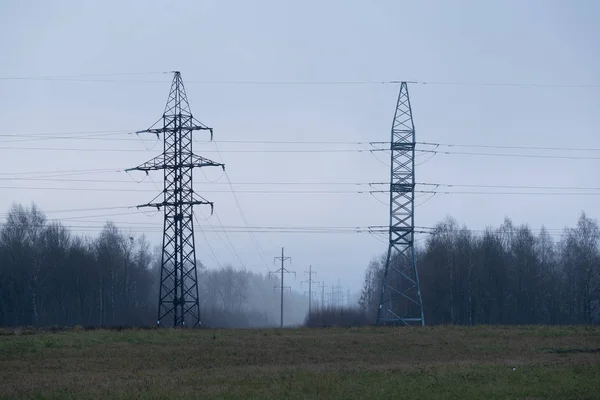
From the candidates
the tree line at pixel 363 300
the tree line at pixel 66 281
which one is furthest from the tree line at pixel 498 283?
the tree line at pixel 66 281

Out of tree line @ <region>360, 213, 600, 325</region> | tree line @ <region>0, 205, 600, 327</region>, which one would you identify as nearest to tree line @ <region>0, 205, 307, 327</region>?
tree line @ <region>0, 205, 600, 327</region>

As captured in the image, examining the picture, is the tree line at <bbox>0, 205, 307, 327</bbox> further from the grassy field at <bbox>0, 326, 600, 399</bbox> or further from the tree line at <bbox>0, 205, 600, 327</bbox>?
the grassy field at <bbox>0, 326, 600, 399</bbox>

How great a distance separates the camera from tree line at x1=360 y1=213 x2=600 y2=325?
245 ft

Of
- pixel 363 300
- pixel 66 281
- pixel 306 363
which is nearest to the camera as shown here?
pixel 306 363

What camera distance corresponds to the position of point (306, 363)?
29609 millimetres

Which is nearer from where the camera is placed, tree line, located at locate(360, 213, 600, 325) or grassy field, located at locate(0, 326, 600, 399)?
grassy field, located at locate(0, 326, 600, 399)

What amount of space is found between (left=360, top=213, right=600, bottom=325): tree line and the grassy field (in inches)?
1164

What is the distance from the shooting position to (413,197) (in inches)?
1892

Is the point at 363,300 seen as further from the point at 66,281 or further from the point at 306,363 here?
the point at 306,363

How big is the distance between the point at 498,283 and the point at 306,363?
5143 centimetres

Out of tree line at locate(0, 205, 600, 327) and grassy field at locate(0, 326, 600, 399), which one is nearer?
grassy field at locate(0, 326, 600, 399)

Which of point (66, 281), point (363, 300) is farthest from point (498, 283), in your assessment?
point (66, 281)

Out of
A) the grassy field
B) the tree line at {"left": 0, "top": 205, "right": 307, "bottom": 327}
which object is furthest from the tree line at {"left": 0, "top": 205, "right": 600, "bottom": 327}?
the grassy field

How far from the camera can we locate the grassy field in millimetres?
21156
